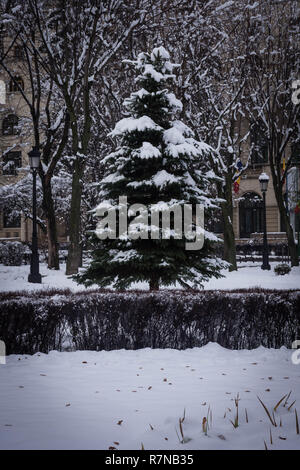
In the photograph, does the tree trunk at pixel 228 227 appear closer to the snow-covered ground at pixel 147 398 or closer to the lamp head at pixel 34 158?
the lamp head at pixel 34 158

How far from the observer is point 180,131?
10.0m

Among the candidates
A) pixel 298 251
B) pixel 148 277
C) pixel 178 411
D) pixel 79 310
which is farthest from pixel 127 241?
pixel 298 251

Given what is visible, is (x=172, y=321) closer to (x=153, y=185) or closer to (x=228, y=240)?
(x=153, y=185)

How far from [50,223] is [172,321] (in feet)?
49.7

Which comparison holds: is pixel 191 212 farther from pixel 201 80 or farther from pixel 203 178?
pixel 201 80

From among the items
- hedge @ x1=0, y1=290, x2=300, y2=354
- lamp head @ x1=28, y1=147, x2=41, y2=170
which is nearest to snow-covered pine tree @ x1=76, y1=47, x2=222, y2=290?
hedge @ x1=0, y1=290, x2=300, y2=354

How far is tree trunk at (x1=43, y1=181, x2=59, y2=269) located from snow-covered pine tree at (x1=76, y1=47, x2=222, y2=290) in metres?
11.2

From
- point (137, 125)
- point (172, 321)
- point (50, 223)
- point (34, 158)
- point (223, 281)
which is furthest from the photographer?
point (50, 223)

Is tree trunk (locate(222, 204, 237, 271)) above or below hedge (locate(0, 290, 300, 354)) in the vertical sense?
above

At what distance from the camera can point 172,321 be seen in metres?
6.93

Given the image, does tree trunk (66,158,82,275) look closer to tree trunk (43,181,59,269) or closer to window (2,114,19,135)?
tree trunk (43,181,59,269)

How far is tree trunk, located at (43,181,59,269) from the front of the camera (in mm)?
20656

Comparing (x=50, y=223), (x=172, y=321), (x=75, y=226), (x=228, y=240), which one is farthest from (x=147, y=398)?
(x=50, y=223)

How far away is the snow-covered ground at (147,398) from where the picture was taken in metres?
3.79
